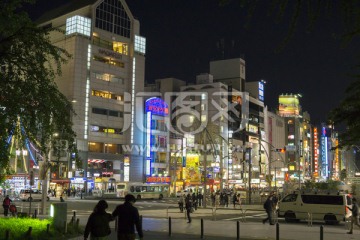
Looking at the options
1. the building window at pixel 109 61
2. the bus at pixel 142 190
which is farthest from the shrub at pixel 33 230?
the building window at pixel 109 61

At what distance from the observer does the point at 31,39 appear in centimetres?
1237

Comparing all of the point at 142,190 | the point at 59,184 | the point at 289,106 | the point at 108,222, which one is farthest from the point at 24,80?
the point at 289,106

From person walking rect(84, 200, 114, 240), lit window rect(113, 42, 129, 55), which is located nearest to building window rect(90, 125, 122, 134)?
lit window rect(113, 42, 129, 55)

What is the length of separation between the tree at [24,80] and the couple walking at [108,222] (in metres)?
3.20

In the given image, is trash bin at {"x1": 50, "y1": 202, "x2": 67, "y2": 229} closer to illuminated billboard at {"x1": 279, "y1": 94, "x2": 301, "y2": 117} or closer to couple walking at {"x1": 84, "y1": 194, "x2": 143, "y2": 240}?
couple walking at {"x1": 84, "y1": 194, "x2": 143, "y2": 240}

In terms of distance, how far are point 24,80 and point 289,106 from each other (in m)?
175

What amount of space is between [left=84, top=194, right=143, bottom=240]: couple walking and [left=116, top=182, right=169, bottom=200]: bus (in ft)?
191

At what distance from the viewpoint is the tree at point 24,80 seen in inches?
480

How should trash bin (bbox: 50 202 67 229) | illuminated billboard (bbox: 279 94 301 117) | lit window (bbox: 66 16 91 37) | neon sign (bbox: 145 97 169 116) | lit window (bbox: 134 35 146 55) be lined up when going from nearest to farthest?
1. trash bin (bbox: 50 202 67 229)
2. lit window (bbox: 66 16 91 37)
3. neon sign (bbox: 145 97 169 116)
4. lit window (bbox: 134 35 146 55)
5. illuminated billboard (bbox: 279 94 301 117)

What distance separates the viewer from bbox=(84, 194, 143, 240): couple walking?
10.8 m

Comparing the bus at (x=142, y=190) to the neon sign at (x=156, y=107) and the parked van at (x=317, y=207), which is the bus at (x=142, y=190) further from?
the parked van at (x=317, y=207)

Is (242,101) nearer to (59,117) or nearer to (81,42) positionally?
(81,42)

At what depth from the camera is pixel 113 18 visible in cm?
9725

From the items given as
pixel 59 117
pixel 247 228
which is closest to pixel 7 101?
pixel 59 117
